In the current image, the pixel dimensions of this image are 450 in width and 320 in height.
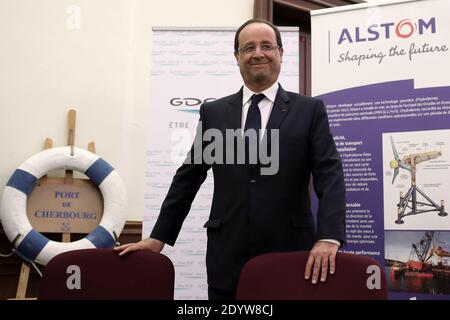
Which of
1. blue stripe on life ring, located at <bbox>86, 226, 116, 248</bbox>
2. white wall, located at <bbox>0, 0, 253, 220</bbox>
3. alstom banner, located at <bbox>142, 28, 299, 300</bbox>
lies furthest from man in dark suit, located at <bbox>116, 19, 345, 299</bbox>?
white wall, located at <bbox>0, 0, 253, 220</bbox>

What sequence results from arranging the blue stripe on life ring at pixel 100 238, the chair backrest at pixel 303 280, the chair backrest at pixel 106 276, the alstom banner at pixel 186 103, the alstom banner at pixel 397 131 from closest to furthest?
the chair backrest at pixel 303 280 → the chair backrest at pixel 106 276 → the alstom banner at pixel 397 131 → the alstom banner at pixel 186 103 → the blue stripe on life ring at pixel 100 238

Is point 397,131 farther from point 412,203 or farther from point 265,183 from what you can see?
point 265,183

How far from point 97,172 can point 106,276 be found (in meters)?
1.60

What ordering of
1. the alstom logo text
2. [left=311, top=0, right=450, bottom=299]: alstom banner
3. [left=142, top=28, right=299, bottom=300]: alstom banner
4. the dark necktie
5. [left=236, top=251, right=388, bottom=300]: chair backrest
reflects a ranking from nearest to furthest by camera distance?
[left=236, top=251, right=388, bottom=300]: chair backrest → the dark necktie → [left=311, top=0, right=450, bottom=299]: alstom banner → the alstom logo text → [left=142, top=28, right=299, bottom=300]: alstom banner

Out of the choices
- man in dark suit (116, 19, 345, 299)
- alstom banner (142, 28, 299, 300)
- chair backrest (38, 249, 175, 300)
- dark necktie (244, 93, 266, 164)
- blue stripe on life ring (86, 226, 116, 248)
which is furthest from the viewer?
blue stripe on life ring (86, 226, 116, 248)

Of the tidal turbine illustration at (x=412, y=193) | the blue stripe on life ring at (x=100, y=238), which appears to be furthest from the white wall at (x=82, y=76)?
the tidal turbine illustration at (x=412, y=193)

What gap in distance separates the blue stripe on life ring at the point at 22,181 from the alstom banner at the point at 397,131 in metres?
1.62

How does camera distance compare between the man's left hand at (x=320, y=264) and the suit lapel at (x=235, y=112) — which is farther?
the suit lapel at (x=235, y=112)

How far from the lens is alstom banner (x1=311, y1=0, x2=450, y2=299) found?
2379 millimetres

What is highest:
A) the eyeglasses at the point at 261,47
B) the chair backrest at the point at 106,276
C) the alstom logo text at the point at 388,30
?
the alstom logo text at the point at 388,30

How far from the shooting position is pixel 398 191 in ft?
8.05

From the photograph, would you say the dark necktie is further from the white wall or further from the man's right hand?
the white wall

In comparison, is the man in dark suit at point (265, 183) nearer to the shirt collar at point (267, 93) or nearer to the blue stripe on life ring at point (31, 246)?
the shirt collar at point (267, 93)

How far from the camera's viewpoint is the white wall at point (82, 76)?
2.97 m
